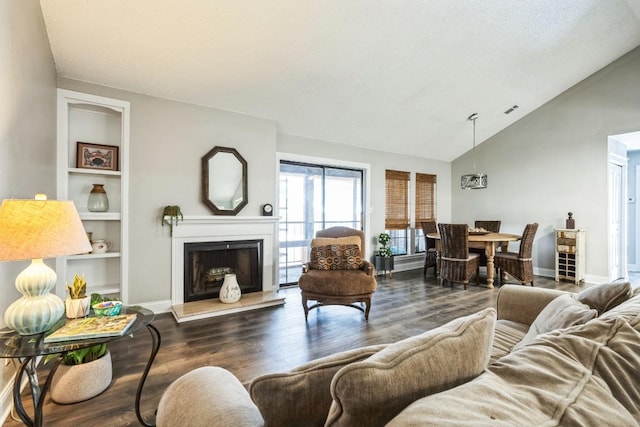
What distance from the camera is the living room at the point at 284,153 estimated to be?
82.1 inches

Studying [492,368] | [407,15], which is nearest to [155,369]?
[492,368]

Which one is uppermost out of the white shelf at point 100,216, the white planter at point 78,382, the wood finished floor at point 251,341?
the white shelf at point 100,216

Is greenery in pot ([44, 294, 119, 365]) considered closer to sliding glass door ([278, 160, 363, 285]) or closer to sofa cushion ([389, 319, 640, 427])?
sofa cushion ([389, 319, 640, 427])

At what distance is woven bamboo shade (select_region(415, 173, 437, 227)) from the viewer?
6336mm

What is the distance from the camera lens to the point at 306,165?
16.3 feet

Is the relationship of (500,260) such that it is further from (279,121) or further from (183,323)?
(183,323)

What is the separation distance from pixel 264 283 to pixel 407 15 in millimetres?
3633

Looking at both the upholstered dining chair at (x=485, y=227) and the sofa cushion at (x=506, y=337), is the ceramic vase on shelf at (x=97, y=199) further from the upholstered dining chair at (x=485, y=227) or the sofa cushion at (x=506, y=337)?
the upholstered dining chair at (x=485, y=227)

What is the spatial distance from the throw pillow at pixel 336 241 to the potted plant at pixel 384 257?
1.60 meters

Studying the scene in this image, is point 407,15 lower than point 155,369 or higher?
higher

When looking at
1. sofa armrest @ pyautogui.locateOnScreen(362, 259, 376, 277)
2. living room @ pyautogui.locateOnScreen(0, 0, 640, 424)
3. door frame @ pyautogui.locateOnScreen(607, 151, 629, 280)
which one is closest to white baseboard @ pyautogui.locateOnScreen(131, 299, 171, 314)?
living room @ pyautogui.locateOnScreen(0, 0, 640, 424)

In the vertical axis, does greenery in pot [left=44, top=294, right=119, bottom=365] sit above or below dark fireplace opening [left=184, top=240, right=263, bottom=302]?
below

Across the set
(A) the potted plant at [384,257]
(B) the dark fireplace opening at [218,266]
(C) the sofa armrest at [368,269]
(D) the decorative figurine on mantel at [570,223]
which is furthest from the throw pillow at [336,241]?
(D) the decorative figurine on mantel at [570,223]

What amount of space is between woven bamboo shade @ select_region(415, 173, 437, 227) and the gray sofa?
5504 mm
